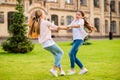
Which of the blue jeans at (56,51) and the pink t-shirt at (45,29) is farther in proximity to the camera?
the blue jeans at (56,51)

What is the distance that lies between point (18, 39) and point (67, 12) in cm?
2699

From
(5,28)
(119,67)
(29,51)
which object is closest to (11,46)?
(29,51)

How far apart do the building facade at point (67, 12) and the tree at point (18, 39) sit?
1685cm

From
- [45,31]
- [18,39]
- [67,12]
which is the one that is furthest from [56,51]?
[67,12]

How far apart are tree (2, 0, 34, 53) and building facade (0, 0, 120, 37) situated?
663 inches

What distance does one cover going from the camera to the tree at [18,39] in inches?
762

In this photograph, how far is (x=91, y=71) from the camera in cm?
1107

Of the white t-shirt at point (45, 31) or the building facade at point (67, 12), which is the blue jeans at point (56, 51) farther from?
the building facade at point (67, 12)

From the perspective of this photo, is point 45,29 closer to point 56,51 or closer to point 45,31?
Result: point 45,31

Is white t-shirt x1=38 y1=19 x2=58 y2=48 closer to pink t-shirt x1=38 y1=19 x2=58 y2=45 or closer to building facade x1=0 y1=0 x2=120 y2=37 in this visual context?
pink t-shirt x1=38 y1=19 x2=58 y2=45

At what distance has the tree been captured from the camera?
63.5 ft

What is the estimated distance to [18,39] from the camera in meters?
19.8

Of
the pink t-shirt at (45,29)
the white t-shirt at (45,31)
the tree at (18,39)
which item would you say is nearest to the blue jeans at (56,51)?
the white t-shirt at (45,31)

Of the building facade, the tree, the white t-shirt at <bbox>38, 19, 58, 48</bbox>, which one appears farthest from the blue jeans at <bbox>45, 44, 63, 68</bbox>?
the building facade
